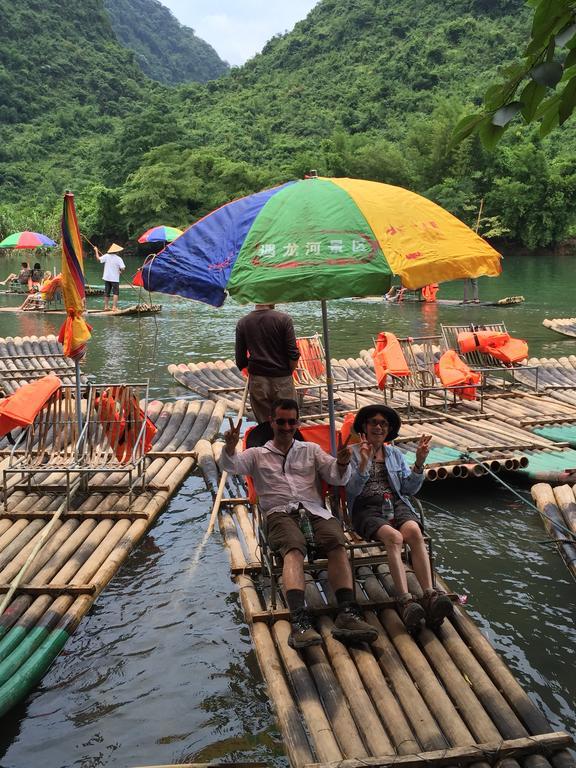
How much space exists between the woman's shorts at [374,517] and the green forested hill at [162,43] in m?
146

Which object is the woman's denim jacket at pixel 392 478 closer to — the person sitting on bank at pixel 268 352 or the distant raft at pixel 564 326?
the person sitting on bank at pixel 268 352

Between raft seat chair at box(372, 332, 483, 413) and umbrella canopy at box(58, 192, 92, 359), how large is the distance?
4.38 meters

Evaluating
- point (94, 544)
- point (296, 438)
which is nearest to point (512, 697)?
point (296, 438)

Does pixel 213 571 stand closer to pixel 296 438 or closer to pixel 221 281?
pixel 296 438

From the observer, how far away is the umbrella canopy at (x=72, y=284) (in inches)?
264

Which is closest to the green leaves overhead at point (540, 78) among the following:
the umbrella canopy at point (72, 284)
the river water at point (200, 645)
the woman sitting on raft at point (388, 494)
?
the woman sitting on raft at point (388, 494)

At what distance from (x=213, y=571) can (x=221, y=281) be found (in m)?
2.74

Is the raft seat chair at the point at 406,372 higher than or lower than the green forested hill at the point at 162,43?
lower

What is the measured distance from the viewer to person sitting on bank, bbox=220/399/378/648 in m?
4.57

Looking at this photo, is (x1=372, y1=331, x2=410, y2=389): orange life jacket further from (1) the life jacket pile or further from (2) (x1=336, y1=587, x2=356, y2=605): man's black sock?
(2) (x1=336, y1=587, x2=356, y2=605): man's black sock

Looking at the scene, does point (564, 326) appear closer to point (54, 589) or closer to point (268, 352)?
point (268, 352)

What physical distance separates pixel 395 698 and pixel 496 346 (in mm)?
8190

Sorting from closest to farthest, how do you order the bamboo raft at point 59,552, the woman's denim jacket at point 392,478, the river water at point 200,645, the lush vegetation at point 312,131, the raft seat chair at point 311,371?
the river water at point 200,645 → the bamboo raft at point 59,552 → the woman's denim jacket at point 392,478 → the raft seat chair at point 311,371 → the lush vegetation at point 312,131

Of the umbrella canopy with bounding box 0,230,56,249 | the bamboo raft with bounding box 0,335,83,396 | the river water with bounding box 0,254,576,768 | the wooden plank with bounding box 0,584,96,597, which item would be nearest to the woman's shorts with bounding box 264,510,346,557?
the river water with bounding box 0,254,576,768
